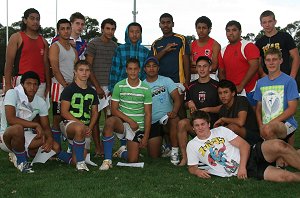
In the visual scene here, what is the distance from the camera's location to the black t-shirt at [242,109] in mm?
6539

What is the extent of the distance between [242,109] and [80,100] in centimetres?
250

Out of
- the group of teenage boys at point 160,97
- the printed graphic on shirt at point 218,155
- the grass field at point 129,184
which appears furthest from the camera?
the group of teenage boys at point 160,97

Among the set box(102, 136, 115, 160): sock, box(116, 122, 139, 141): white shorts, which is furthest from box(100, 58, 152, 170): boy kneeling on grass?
box(102, 136, 115, 160): sock

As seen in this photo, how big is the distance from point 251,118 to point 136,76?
77.4 inches

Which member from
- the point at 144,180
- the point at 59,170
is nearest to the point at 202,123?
the point at 144,180

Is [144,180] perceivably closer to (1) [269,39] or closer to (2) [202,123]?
(2) [202,123]

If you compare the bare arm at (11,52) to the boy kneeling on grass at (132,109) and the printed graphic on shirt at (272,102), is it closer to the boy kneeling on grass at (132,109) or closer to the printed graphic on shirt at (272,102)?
the boy kneeling on grass at (132,109)

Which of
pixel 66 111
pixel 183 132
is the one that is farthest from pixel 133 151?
pixel 66 111

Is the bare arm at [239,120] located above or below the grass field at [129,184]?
above

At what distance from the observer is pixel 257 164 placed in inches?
225

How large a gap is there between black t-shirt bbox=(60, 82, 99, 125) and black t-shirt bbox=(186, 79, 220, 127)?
1.68 metres

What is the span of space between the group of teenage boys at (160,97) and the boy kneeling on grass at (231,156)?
0.01 m

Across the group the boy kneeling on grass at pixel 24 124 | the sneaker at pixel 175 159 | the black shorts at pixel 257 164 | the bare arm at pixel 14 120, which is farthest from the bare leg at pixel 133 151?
the black shorts at pixel 257 164

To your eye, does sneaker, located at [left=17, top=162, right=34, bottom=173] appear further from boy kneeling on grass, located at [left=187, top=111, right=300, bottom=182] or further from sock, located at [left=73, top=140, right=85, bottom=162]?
boy kneeling on grass, located at [left=187, top=111, right=300, bottom=182]
